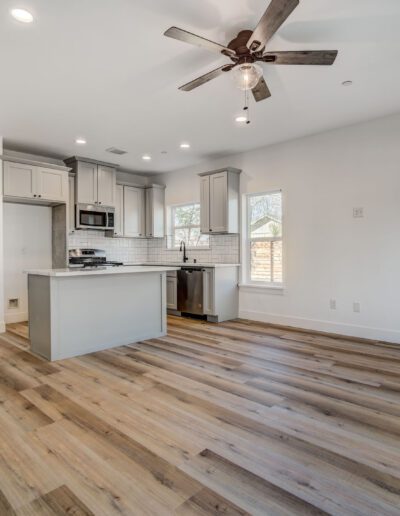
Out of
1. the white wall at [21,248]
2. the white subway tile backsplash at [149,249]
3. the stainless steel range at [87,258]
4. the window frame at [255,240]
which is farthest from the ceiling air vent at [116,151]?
the window frame at [255,240]

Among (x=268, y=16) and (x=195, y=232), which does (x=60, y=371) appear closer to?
(x=268, y=16)

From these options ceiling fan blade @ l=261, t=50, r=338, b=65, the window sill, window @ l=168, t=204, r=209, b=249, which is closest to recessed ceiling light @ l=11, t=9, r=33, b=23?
ceiling fan blade @ l=261, t=50, r=338, b=65

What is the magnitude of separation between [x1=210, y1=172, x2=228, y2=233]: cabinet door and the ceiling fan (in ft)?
9.33

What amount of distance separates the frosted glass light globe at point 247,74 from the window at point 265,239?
9.64 ft

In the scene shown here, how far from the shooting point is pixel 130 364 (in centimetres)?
346

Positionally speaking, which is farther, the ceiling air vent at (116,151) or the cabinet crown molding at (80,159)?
the cabinet crown molding at (80,159)

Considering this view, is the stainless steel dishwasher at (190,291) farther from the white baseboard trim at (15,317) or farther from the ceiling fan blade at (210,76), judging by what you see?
the ceiling fan blade at (210,76)

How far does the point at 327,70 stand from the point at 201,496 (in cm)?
340

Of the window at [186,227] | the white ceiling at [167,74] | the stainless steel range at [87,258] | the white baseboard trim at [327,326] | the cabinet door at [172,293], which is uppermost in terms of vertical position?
the white ceiling at [167,74]

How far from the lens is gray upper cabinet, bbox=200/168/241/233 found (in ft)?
18.4

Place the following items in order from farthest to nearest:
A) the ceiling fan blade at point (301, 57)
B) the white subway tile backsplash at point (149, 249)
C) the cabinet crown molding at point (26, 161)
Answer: the white subway tile backsplash at point (149, 249) < the cabinet crown molding at point (26, 161) < the ceiling fan blade at point (301, 57)

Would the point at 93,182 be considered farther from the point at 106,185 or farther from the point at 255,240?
the point at 255,240

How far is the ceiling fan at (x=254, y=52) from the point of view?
2062 millimetres

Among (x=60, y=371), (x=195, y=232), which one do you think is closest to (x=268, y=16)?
(x=60, y=371)
